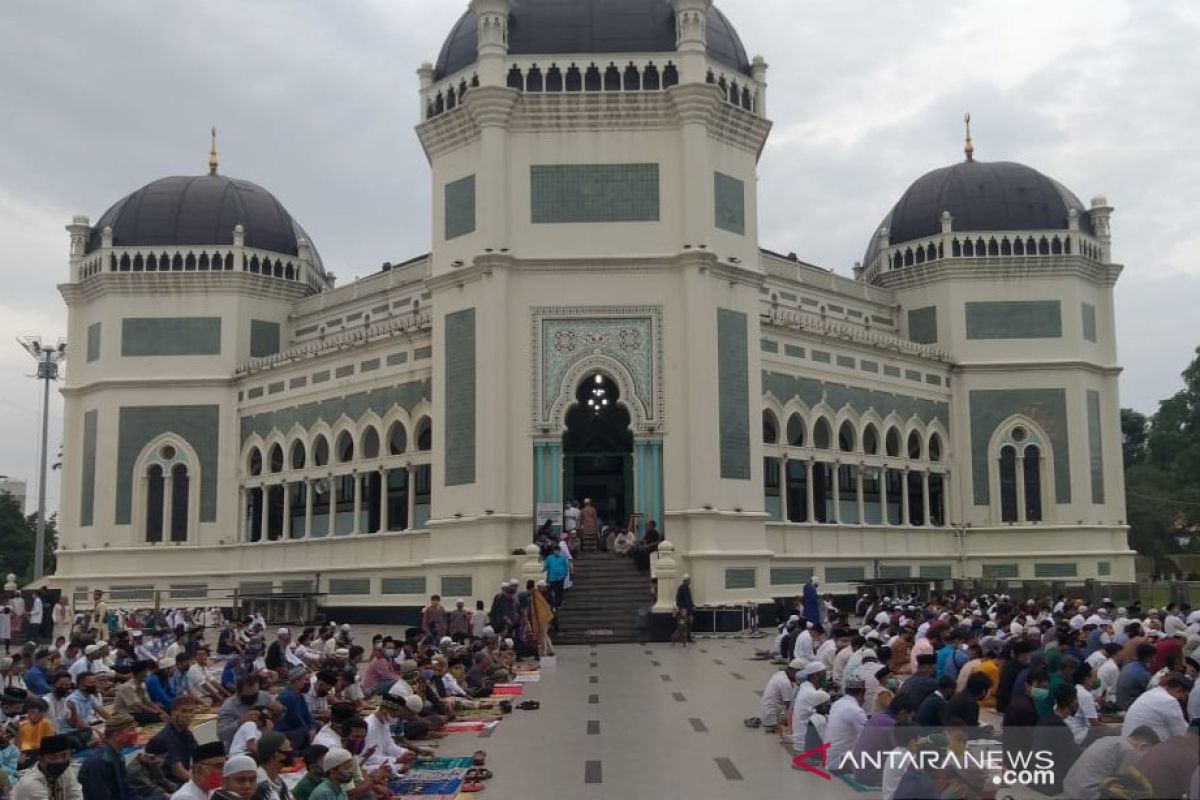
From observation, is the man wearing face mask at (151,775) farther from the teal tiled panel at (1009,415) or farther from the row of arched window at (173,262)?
the teal tiled panel at (1009,415)

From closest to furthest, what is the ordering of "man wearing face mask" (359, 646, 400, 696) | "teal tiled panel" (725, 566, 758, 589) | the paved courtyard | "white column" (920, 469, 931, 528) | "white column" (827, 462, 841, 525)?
the paved courtyard < "man wearing face mask" (359, 646, 400, 696) < "teal tiled panel" (725, 566, 758, 589) < "white column" (827, 462, 841, 525) < "white column" (920, 469, 931, 528)

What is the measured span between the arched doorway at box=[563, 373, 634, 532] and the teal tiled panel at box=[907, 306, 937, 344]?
13760 millimetres

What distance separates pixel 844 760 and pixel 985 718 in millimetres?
4664

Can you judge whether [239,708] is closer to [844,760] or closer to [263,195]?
[844,760]

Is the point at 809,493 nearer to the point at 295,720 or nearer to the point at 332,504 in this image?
the point at 332,504

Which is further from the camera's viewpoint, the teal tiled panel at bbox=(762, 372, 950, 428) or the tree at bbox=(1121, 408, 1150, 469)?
the tree at bbox=(1121, 408, 1150, 469)

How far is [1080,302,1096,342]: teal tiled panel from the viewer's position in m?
39.5

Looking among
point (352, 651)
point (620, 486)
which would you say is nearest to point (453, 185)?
point (620, 486)

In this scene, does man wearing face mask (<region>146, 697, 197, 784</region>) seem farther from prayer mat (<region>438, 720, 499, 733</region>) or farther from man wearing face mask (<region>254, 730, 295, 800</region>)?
prayer mat (<region>438, 720, 499, 733</region>)

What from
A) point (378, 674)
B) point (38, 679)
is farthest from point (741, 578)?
point (38, 679)

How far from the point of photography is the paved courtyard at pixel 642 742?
11195 millimetres

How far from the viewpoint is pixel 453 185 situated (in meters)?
29.9

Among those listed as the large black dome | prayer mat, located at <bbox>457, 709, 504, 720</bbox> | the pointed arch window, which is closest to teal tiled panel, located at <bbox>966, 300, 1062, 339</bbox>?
the pointed arch window

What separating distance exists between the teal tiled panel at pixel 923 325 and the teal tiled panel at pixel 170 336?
22.4 meters
